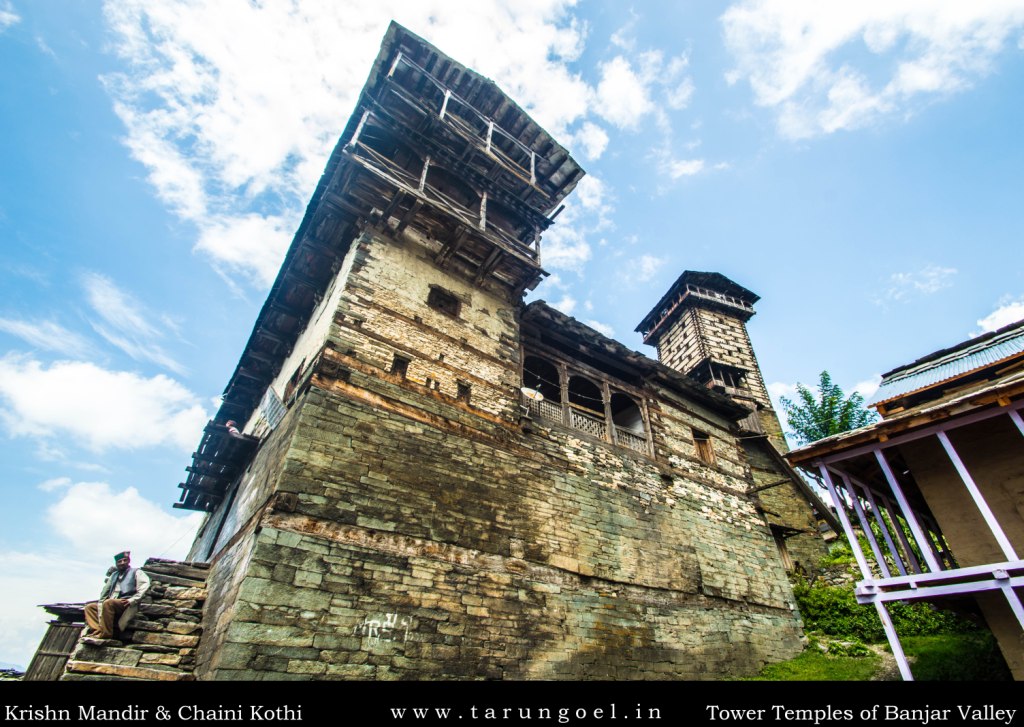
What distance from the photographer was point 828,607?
12219 mm

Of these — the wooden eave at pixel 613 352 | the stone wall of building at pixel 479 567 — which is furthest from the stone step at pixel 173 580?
the wooden eave at pixel 613 352

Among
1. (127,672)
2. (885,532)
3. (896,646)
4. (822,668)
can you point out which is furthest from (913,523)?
(127,672)

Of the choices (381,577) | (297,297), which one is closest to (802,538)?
(381,577)

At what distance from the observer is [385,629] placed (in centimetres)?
638

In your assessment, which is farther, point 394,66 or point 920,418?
point 394,66

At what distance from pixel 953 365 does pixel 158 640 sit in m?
13.3

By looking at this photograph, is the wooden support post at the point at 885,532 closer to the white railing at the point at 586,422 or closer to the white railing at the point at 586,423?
the white railing at the point at 586,422

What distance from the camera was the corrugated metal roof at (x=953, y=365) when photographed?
7.62m

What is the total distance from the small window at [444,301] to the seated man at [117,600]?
22.6ft

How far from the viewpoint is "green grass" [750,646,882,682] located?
349 inches

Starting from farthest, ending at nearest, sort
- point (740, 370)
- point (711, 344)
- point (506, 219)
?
1. point (711, 344)
2. point (740, 370)
3. point (506, 219)

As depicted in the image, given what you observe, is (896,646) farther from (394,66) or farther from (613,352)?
(394,66)
